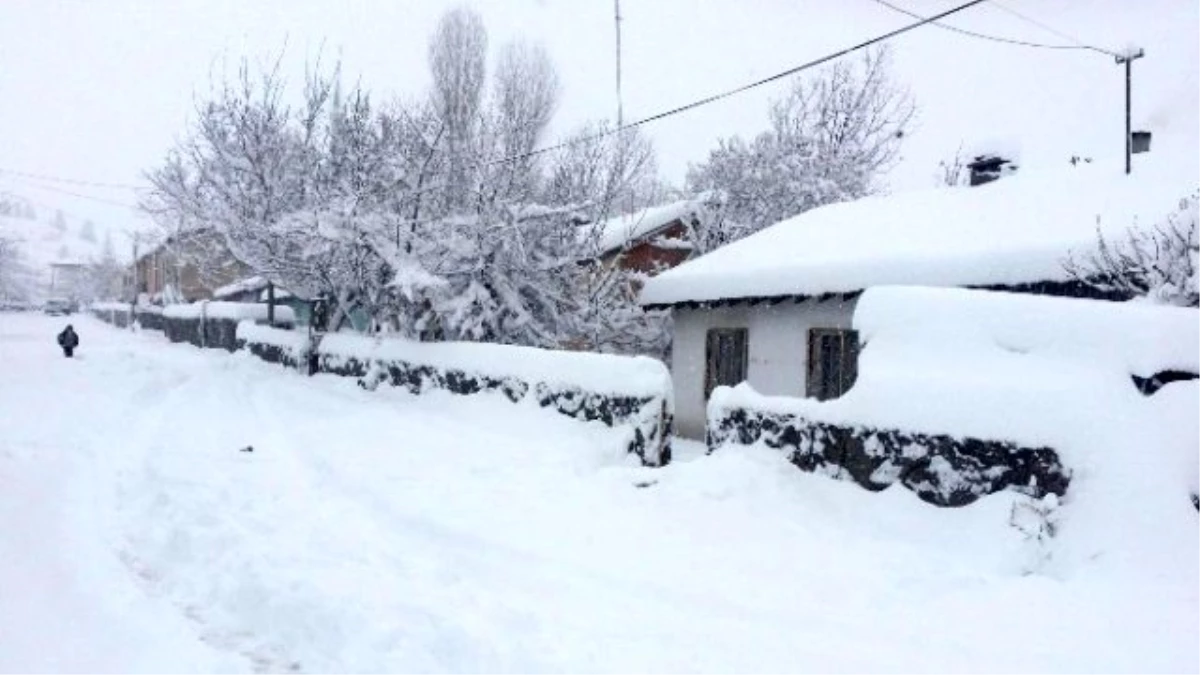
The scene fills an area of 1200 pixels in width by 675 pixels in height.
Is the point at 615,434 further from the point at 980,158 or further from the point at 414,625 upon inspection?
the point at 980,158

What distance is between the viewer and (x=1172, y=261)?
30.2 ft

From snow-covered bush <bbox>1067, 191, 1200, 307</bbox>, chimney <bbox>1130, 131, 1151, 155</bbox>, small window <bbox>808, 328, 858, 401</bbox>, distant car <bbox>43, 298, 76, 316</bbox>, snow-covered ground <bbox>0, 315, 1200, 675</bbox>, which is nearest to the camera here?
snow-covered ground <bbox>0, 315, 1200, 675</bbox>

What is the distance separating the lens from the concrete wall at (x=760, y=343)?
14031mm

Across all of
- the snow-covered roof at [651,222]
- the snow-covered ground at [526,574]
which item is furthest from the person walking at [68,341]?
the snow-covered ground at [526,574]

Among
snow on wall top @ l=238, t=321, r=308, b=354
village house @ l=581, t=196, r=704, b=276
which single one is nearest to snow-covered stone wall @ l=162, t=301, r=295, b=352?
snow on wall top @ l=238, t=321, r=308, b=354

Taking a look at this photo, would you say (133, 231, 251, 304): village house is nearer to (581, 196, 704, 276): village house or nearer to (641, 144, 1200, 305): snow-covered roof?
(581, 196, 704, 276): village house

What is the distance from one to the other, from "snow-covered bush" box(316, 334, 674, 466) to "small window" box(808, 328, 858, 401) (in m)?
3.81

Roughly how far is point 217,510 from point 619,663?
4.35 meters

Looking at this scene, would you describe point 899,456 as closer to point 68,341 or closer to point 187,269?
point 68,341

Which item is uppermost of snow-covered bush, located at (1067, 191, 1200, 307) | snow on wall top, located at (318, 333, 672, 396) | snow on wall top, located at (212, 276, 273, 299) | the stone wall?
snow on wall top, located at (212, 276, 273, 299)

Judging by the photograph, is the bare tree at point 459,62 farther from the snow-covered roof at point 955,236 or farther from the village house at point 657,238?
the snow-covered roof at point 955,236

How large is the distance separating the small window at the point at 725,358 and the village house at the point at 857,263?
0.02m

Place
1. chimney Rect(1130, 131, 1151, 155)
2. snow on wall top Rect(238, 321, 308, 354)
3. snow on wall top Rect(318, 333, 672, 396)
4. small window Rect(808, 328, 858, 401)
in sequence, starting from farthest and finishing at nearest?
snow on wall top Rect(238, 321, 308, 354) < chimney Rect(1130, 131, 1151, 155) < small window Rect(808, 328, 858, 401) < snow on wall top Rect(318, 333, 672, 396)

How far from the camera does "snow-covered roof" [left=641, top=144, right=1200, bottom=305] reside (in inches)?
433
